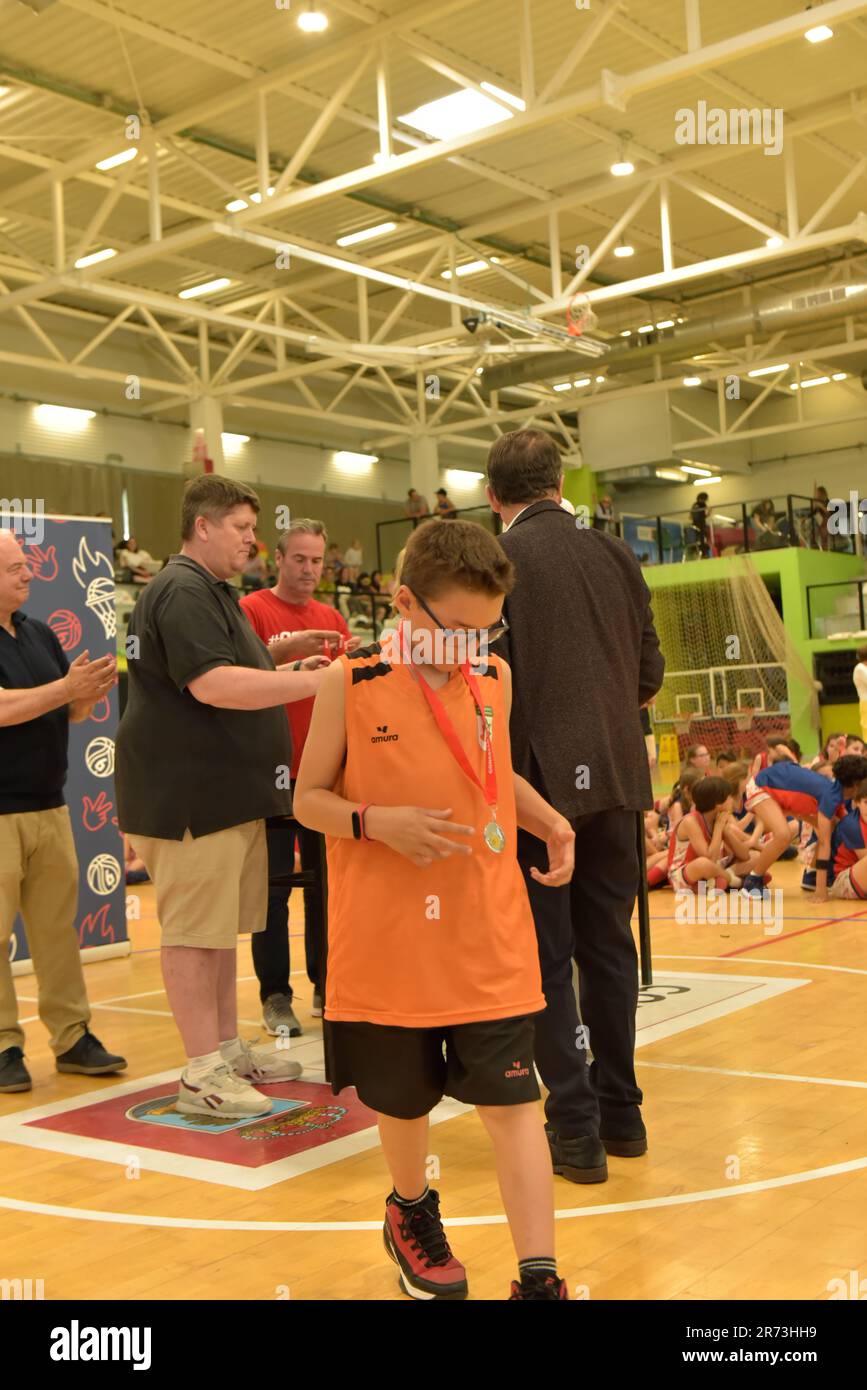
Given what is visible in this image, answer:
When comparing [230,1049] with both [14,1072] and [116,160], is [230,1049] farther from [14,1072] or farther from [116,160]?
[116,160]

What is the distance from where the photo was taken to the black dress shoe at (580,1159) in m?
3.05

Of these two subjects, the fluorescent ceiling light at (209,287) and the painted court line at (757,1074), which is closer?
the painted court line at (757,1074)

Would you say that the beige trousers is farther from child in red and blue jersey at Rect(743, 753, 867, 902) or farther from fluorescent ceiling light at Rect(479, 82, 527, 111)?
fluorescent ceiling light at Rect(479, 82, 527, 111)

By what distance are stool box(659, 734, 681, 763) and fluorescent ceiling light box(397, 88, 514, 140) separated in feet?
27.6

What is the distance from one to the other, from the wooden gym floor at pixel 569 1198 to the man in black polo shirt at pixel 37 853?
0.16m

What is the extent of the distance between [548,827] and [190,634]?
1477 mm

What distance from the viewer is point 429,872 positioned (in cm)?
223

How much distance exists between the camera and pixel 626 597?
3.29m

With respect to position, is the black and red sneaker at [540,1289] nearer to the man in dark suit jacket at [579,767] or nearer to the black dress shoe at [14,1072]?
the man in dark suit jacket at [579,767]

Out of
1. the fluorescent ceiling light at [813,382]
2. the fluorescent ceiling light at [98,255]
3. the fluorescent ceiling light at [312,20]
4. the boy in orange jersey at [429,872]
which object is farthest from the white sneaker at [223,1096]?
the fluorescent ceiling light at [813,382]

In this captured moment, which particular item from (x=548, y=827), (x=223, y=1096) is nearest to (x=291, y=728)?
(x=223, y=1096)

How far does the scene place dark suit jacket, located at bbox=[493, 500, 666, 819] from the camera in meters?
3.12

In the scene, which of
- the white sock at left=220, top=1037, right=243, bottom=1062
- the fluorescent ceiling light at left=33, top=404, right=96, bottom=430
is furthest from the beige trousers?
the fluorescent ceiling light at left=33, top=404, right=96, bottom=430
